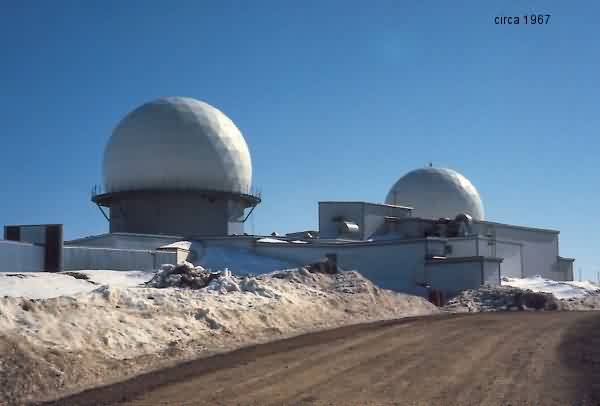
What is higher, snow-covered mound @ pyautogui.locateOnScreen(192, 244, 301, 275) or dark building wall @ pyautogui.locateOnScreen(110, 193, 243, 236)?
dark building wall @ pyautogui.locateOnScreen(110, 193, 243, 236)

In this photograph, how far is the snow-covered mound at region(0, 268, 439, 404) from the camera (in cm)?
1256

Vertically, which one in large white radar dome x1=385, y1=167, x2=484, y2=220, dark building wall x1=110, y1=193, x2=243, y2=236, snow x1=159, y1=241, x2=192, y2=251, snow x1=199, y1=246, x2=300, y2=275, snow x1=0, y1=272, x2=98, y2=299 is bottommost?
snow x1=0, y1=272, x2=98, y2=299

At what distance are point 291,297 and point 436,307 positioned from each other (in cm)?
1068

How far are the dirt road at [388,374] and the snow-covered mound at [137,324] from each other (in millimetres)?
1057

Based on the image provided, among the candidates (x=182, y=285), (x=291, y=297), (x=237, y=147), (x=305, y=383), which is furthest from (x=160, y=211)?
(x=305, y=383)

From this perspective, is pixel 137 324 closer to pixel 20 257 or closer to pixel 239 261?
pixel 20 257

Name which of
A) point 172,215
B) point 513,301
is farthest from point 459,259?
point 172,215

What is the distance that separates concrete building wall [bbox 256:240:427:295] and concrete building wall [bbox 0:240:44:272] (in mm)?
17746

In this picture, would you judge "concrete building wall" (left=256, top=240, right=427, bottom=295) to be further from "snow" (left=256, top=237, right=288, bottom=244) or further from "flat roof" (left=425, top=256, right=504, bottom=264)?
"flat roof" (left=425, top=256, right=504, bottom=264)

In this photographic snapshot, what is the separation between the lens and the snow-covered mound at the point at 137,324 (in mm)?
12562

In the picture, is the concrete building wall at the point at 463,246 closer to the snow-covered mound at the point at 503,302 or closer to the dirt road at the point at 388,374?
the snow-covered mound at the point at 503,302

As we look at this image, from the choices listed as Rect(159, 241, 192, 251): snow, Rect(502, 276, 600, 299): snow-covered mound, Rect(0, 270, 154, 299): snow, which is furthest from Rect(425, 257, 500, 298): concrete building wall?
Rect(0, 270, 154, 299): snow

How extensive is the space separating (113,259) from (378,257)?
1683cm

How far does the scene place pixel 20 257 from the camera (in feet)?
106
